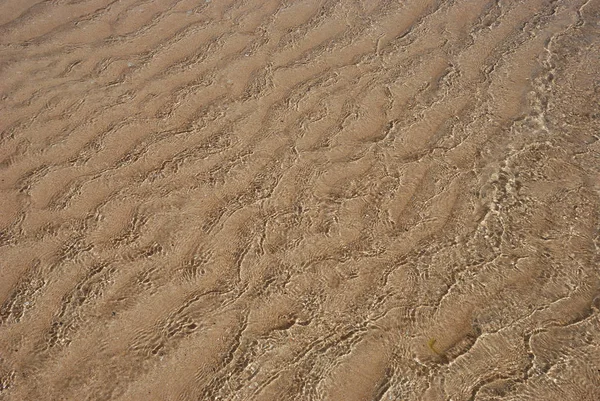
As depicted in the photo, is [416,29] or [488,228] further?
[416,29]

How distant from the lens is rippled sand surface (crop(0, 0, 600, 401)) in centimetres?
220

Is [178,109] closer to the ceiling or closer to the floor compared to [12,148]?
closer to the floor

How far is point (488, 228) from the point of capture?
8.73 ft

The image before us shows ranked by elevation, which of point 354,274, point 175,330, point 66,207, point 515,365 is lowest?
point 515,365

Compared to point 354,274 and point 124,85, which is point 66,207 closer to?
point 124,85

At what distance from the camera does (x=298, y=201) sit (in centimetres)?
276

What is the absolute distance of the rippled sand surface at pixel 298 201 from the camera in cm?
220

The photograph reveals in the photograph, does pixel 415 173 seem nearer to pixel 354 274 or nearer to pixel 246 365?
pixel 354 274

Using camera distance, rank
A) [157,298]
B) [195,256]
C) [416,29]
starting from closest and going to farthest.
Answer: [157,298] → [195,256] → [416,29]

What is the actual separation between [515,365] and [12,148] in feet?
8.25

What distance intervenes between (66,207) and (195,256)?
670 millimetres

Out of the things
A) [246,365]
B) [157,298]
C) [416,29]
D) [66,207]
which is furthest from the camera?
[416,29]

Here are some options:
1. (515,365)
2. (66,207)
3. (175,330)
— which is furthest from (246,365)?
(66,207)

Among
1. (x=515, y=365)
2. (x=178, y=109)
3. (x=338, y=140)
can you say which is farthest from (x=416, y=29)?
(x=515, y=365)
